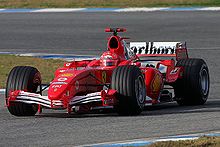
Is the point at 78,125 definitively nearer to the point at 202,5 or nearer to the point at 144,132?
the point at 144,132

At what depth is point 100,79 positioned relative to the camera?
505 inches

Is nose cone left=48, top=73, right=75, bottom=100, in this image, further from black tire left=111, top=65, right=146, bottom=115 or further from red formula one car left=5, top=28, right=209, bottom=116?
black tire left=111, top=65, right=146, bottom=115

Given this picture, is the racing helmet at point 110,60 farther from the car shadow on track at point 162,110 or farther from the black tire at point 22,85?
the black tire at point 22,85

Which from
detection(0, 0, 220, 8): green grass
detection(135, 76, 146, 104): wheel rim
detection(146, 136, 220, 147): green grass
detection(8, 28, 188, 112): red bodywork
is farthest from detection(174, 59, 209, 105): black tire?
detection(0, 0, 220, 8): green grass

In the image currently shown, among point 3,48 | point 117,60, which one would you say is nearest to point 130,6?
point 3,48

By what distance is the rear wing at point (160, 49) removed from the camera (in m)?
14.7

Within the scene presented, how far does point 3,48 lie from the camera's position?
2353cm

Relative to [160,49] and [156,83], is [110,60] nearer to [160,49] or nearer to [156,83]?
[156,83]

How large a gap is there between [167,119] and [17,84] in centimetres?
228

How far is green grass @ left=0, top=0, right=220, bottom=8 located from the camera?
29766 millimetres

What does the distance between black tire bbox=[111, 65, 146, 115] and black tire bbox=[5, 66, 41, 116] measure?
1279 millimetres

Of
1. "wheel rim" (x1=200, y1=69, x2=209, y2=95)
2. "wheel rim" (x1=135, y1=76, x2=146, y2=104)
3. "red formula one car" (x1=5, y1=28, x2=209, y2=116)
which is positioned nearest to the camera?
"red formula one car" (x1=5, y1=28, x2=209, y2=116)

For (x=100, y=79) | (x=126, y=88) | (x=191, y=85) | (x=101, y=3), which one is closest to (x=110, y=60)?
(x=100, y=79)

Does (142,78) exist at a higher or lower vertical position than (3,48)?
higher
